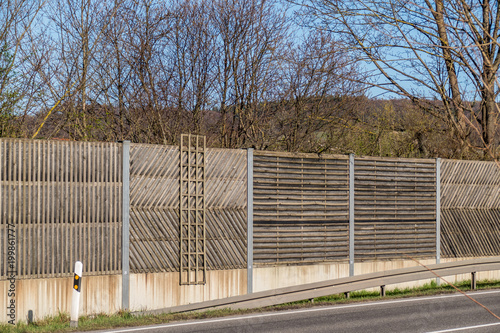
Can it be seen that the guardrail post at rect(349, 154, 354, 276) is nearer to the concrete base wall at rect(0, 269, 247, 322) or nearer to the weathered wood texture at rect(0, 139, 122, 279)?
the concrete base wall at rect(0, 269, 247, 322)

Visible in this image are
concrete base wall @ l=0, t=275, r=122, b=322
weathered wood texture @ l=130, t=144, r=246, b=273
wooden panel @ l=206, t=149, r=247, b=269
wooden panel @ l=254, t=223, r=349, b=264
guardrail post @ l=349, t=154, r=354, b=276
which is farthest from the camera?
guardrail post @ l=349, t=154, r=354, b=276

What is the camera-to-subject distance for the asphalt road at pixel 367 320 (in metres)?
8.67

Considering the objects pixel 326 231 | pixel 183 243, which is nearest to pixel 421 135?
pixel 326 231

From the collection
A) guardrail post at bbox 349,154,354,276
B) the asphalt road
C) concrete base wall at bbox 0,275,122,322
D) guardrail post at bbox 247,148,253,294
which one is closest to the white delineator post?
the asphalt road

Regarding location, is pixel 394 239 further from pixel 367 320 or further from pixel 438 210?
pixel 367 320

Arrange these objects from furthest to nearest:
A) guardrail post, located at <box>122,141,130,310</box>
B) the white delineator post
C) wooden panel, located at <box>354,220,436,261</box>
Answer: wooden panel, located at <box>354,220,436,261</box>
guardrail post, located at <box>122,141,130,310</box>
the white delineator post

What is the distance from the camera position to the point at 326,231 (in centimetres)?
1350

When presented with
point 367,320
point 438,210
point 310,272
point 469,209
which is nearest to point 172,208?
point 310,272

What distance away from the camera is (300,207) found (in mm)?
13148

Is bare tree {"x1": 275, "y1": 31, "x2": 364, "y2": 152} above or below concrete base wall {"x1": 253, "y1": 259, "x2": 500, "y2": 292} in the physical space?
above

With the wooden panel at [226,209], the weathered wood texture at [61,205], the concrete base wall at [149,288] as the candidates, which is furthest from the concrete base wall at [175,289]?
the weathered wood texture at [61,205]

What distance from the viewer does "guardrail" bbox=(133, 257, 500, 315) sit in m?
10.5

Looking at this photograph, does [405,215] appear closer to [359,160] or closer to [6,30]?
[359,160]

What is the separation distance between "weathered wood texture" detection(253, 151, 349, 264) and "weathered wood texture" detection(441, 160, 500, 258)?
11.7 ft
